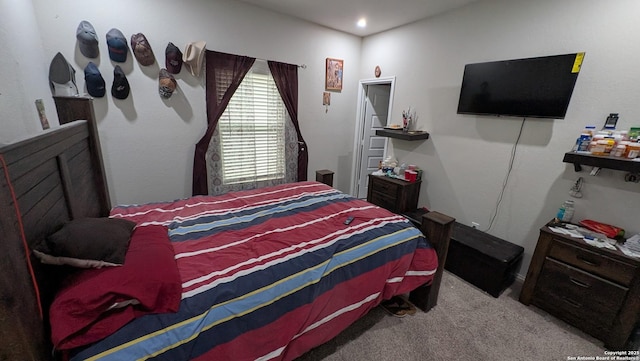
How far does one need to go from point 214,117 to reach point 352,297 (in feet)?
7.90

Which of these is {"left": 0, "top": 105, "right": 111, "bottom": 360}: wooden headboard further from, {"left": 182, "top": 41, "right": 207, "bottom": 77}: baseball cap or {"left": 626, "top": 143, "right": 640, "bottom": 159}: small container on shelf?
{"left": 626, "top": 143, "right": 640, "bottom": 159}: small container on shelf

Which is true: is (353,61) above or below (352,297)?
above

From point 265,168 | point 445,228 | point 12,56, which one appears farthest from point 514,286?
point 12,56

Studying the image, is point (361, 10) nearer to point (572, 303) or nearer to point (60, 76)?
point (60, 76)

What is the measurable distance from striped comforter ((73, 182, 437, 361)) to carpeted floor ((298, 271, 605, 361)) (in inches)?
12.5

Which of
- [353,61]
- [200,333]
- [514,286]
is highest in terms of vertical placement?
[353,61]

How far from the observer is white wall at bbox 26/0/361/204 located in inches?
84.0

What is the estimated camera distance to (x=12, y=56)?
4.82 ft

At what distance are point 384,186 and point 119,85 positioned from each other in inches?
121

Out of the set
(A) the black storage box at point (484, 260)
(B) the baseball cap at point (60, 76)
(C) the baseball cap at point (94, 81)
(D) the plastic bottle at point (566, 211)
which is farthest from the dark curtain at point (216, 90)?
(D) the plastic bottle at point (566, 211)

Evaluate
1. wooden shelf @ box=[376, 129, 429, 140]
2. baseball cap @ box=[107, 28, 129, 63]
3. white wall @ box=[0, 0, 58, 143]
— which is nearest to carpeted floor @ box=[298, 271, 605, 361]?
wooden shelf @ box=[376, 129, 429, 140]

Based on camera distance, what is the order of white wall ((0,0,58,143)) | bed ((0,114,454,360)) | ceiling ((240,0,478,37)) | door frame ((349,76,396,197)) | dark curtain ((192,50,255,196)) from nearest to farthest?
bed ((0,114,454,360))
white wall ((0,0,58,143))
ceiling ((240,0,478,37))
dark curtain ((192,50,255,196))
door frame ((349,76,396,197))

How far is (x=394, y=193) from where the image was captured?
313cm

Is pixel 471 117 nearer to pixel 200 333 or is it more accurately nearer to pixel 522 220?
pixel 522 220
